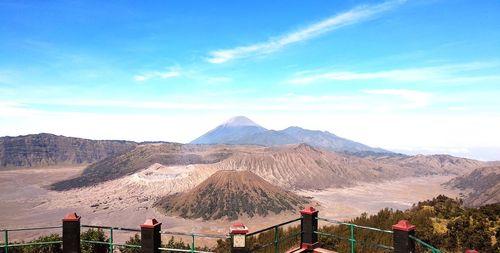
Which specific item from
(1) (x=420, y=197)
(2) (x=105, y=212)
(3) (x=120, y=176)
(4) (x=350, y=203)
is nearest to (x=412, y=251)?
(2) (x=105, y=212)

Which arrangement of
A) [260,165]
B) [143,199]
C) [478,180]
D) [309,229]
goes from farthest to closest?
[260,165]
[478,180]
[143,199]
[309,229]

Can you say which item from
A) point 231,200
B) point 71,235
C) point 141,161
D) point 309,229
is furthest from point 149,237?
point 141,161

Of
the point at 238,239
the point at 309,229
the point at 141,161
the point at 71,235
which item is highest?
the point at 238,239

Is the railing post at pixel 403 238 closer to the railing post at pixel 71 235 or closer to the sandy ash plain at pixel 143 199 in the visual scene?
the railing post at pixel 71 235

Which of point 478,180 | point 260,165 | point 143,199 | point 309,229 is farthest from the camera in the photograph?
point 260,165

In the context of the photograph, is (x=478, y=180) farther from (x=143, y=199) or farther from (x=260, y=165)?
(x=143, y=199)

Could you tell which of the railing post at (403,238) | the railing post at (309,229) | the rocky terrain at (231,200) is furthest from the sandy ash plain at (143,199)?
the railing post at (403,238)

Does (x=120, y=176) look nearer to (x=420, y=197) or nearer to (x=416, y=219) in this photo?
(x=420, y=197)
